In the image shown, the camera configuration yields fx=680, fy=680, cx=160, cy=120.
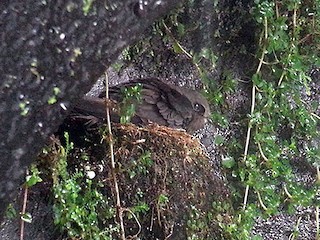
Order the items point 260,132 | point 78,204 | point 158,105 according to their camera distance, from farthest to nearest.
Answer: point 260,132 → point 158,105 → point 78,204

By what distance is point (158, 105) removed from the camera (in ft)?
4.40

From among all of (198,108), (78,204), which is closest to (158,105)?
(198,108)

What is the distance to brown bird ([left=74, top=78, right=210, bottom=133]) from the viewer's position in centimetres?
127

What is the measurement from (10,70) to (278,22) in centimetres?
106

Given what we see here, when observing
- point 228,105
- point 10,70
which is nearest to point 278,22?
point 228,105

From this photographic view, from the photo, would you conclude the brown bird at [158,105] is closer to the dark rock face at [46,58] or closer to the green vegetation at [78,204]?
the green vegetation at [78,204]

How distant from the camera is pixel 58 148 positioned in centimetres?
119

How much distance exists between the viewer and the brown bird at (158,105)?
1272 mm

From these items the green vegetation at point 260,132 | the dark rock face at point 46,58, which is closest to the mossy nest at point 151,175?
the green vegetation at point 260,132

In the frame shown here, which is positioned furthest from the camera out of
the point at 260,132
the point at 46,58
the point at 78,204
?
the point at 260,132

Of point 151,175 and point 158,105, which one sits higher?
point 158,105

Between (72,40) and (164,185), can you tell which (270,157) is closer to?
(164,185)

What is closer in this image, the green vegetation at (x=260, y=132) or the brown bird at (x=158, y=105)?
the brown bird at (x=158, y=105)

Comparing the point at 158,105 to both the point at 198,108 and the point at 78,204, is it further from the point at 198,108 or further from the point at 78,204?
the point at 78,204
